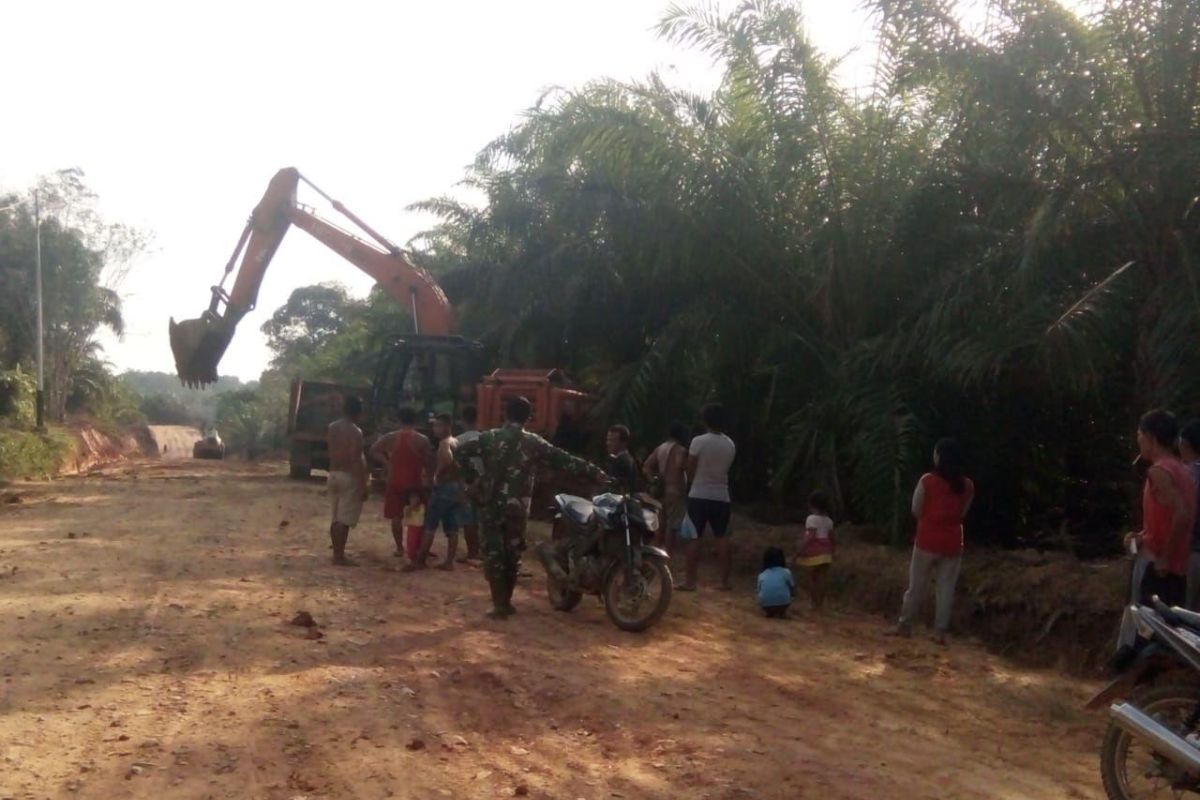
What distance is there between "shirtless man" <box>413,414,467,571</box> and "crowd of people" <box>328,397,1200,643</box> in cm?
1

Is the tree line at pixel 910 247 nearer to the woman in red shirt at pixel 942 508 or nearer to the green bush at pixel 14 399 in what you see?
the woman in red shirt at pixel 942 508

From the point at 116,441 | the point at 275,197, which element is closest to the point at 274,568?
the point at 275,197

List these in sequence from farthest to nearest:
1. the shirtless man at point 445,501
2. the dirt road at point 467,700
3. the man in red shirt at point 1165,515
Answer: the shirtless man at point 445,501, the man in red shirt at point 1165,515, the dirt road at point 467,700

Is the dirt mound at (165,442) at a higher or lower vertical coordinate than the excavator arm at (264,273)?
lower

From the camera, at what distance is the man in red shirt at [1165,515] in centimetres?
657

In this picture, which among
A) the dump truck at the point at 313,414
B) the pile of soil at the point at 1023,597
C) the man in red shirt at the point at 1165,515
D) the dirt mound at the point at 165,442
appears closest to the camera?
the man in red shirt at the point at 1165,515

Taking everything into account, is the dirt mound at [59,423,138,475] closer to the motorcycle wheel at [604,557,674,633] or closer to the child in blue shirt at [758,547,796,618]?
the child in blue shirt at [758,547,796,618]

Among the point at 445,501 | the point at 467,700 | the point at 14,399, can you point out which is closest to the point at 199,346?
the point at 445,501

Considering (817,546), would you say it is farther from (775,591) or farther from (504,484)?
(504,484)

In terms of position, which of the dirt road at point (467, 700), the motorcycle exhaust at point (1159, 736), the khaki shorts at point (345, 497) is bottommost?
the dirt road at point (467, 700)

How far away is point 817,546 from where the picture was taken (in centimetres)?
1070

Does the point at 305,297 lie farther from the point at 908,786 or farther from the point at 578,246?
the point at 908,786

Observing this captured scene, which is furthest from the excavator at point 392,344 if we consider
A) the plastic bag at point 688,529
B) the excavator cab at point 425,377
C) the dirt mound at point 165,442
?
the dirt mound at point 165,442

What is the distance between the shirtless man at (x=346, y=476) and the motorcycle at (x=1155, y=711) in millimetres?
7792
